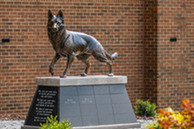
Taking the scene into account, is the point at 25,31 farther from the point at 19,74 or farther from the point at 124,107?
the point at 124,107

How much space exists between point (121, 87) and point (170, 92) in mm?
4144

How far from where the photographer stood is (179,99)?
1523 centimetres

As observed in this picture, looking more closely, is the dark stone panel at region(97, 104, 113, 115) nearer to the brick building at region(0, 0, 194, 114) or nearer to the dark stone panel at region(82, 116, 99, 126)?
the dark stone panel at region(82, 116, 99, 126)

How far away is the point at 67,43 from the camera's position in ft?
34.9

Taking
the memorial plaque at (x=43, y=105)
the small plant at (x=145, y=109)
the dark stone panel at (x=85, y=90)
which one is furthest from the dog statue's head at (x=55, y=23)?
the small plant at (x=145, y=109)

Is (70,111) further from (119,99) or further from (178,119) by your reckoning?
(178,119)

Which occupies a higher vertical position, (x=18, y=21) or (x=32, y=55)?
(x=18, y=21)

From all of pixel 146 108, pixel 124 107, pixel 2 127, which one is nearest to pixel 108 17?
pixel 146 108

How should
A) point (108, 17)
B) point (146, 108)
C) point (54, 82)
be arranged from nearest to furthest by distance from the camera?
point (54, 82), point (146, 108), point (108, 17)

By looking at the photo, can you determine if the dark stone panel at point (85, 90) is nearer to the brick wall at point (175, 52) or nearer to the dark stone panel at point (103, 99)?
the dark stone panel at point (103, 99)

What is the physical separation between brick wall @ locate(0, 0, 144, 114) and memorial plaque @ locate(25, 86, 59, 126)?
318cm

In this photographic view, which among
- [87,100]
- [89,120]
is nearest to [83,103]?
[87,100]

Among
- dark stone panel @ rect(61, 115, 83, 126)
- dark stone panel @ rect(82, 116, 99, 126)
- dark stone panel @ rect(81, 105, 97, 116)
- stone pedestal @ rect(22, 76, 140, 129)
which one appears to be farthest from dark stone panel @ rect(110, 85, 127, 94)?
dark stone panel @ rect(61, 115, 83, 126)

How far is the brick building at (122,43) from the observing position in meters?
13.6
